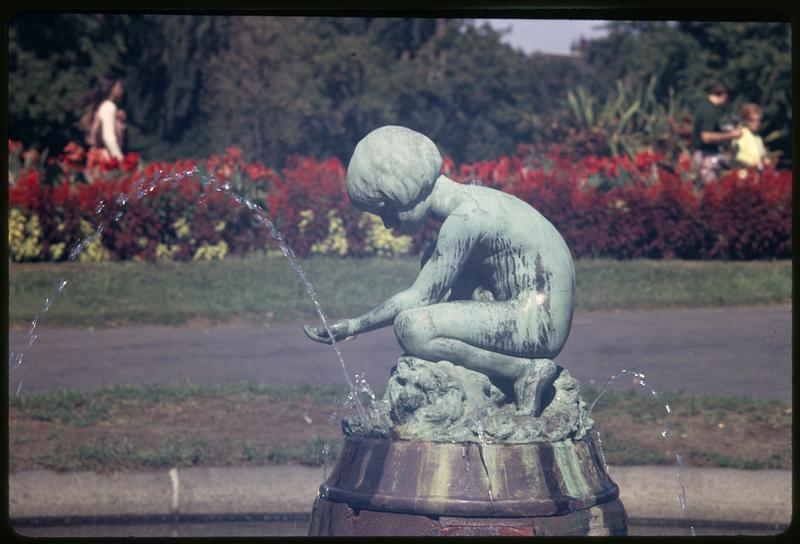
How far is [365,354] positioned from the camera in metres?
8.10

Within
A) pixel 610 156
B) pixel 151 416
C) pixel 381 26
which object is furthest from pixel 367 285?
pixel 381 26

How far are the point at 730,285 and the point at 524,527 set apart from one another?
20.9 feet

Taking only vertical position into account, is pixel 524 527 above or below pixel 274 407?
above

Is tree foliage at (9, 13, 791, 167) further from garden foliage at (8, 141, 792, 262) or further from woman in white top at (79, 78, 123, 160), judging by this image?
garden foliage at (8, 141, 792, 262)

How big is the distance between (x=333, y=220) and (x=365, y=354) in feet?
10.6

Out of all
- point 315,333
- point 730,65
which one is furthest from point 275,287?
point 730,65

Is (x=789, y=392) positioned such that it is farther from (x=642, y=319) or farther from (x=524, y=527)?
(x=524, y=527)

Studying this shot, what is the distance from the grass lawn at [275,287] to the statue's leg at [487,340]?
4972 millimetres

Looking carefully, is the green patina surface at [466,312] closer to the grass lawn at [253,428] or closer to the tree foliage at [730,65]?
the grass lawn at [253,428]

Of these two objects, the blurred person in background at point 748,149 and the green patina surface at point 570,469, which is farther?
the blurred person in background at point 748,149

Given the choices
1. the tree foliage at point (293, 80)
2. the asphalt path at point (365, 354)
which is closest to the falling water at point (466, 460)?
the asphalt path at point (365, 354)

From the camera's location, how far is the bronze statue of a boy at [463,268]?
4.11 m

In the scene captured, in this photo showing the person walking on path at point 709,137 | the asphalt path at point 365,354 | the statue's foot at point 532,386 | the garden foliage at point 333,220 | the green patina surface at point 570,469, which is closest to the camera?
the green patina surface at point 570,469

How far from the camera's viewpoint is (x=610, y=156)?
14.7 metres
